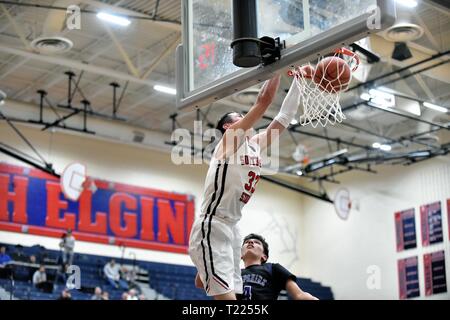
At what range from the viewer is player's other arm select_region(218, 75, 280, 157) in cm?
541

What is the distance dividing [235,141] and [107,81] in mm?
15037

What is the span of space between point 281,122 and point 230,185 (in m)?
0.77

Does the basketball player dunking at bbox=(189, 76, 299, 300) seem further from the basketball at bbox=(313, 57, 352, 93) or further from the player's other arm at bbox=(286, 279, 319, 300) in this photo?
the basketball at bbox=(313, 57, 352, 93)

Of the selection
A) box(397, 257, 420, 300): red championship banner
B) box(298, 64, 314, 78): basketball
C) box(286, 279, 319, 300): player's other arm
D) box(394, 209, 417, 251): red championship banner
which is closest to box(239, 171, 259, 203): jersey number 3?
box(286, 279, 319, 300): player's other arm

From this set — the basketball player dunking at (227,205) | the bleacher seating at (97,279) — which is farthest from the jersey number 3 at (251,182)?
the bleacher seating at (97,279)

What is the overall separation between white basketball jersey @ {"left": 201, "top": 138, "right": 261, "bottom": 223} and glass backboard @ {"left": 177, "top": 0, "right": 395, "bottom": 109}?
2.30 feet

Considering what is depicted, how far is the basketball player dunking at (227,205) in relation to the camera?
17.7 ft

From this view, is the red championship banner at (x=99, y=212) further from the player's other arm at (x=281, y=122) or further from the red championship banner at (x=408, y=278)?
the player's other arm at (x=281, y=122)

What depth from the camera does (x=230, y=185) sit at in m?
5.49

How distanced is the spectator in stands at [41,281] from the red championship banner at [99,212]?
8.54ft

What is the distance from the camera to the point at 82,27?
16938 mm

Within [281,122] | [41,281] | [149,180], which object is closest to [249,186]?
[281,122]
